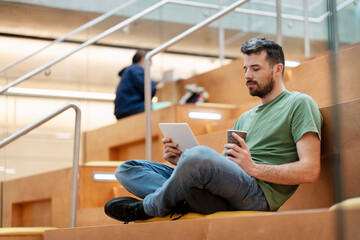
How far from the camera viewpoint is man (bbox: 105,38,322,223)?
196 cm

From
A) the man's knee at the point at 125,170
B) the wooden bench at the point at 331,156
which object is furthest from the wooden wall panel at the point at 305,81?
the man's knee at the point at 125,170

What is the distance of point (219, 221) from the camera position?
1.81 m

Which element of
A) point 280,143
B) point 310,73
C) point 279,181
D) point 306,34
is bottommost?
point 279,181

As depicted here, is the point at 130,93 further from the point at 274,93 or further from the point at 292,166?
the point at 292,166

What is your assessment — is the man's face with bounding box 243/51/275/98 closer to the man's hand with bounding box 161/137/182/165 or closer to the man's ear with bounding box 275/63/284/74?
the man's ear with bounding box 275/63/284/74

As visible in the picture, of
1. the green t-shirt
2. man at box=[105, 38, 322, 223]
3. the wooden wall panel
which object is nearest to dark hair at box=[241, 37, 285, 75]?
man at box=[105, 38, 322, 223]

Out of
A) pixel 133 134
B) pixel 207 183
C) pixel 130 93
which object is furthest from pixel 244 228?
pixel 130 93

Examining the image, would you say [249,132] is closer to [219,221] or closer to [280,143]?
[280,143]

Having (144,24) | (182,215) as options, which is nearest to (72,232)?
(182,215)

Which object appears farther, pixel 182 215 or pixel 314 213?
pixel 182 215

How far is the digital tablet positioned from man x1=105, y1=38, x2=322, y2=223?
0.03 meters

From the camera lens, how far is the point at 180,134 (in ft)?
7.48

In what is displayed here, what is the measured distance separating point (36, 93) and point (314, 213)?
353 centimetres

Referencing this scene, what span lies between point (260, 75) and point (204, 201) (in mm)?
579
